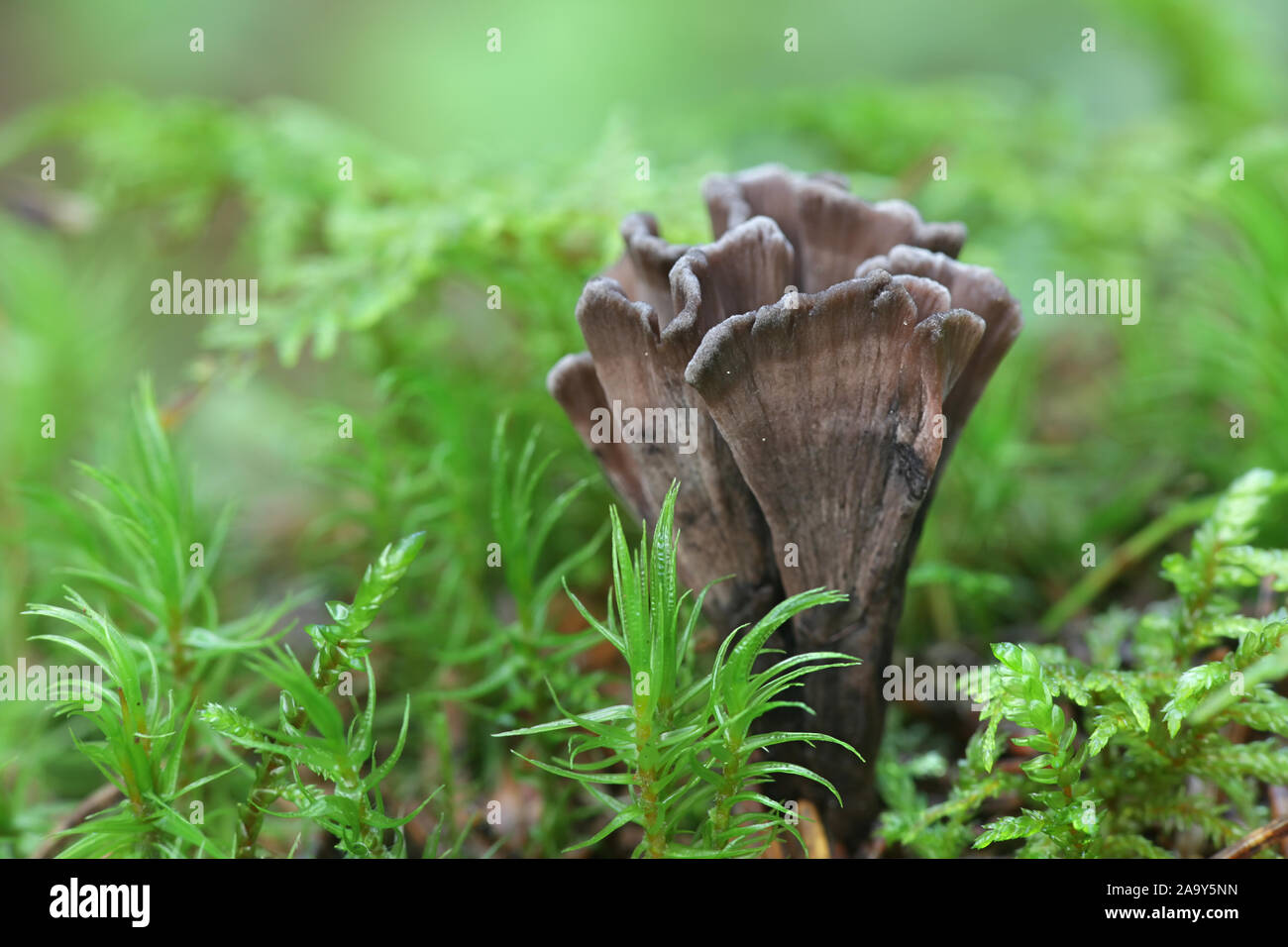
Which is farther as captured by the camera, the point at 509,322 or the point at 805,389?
the point at 509,322

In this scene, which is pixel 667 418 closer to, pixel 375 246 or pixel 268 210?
pixel 375 246

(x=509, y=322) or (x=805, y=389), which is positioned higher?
(x=509, y=322)

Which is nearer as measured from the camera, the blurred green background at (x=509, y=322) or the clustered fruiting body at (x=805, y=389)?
the clustered fruiting body at (x=805, y=389)

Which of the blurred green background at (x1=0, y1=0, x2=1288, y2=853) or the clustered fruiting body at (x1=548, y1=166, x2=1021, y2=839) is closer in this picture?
the clustered fruiting body at (x1=548, y1=166, x2=1021, y2=839)

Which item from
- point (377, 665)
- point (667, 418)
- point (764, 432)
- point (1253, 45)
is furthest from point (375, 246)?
point (1253, 45)
